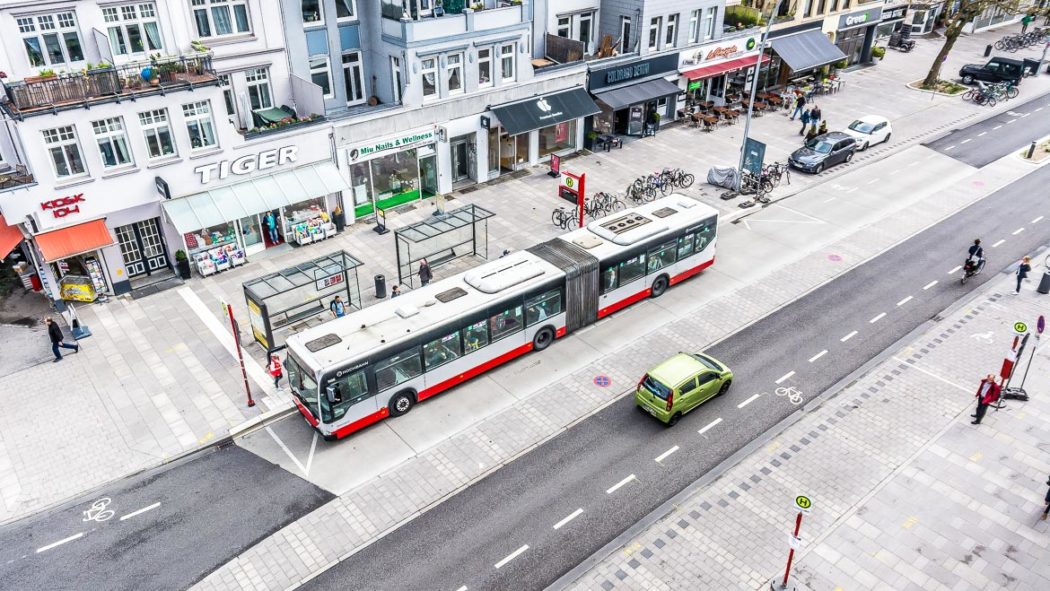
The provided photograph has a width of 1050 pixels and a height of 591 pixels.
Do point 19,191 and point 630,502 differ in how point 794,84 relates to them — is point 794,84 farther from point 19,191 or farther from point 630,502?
point 19,191

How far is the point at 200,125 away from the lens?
32.1 metres

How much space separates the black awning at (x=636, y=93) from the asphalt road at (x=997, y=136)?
17.9 metres

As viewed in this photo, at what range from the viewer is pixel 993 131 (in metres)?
51.2

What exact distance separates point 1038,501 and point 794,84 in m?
43.4

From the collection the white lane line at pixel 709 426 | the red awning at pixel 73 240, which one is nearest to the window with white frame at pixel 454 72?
the red awning at pixel 73 240

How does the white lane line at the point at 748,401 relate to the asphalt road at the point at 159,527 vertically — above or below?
above

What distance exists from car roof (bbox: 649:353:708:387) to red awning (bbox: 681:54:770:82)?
30613mm

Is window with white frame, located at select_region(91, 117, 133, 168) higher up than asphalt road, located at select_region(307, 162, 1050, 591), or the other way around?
window with white frame, located at select_region(91, 117, 133, 168)

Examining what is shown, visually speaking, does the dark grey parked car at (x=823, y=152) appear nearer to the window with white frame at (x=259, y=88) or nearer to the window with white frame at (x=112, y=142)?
the window with white frame at (x=259, y=88)

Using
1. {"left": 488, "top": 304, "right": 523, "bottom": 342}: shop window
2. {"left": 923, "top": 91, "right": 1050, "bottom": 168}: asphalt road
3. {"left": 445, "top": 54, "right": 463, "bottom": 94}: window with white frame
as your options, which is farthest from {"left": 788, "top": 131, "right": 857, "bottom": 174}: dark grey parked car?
{"left": 488, "top": 304, "right": 523, "bottom": 342}: shop window

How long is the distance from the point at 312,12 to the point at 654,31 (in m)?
22.2

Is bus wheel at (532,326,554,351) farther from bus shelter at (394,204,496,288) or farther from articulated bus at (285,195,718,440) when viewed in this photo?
bus shelter at (394,204,496,288)

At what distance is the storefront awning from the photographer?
106 ft

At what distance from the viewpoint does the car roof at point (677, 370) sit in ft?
80.4
